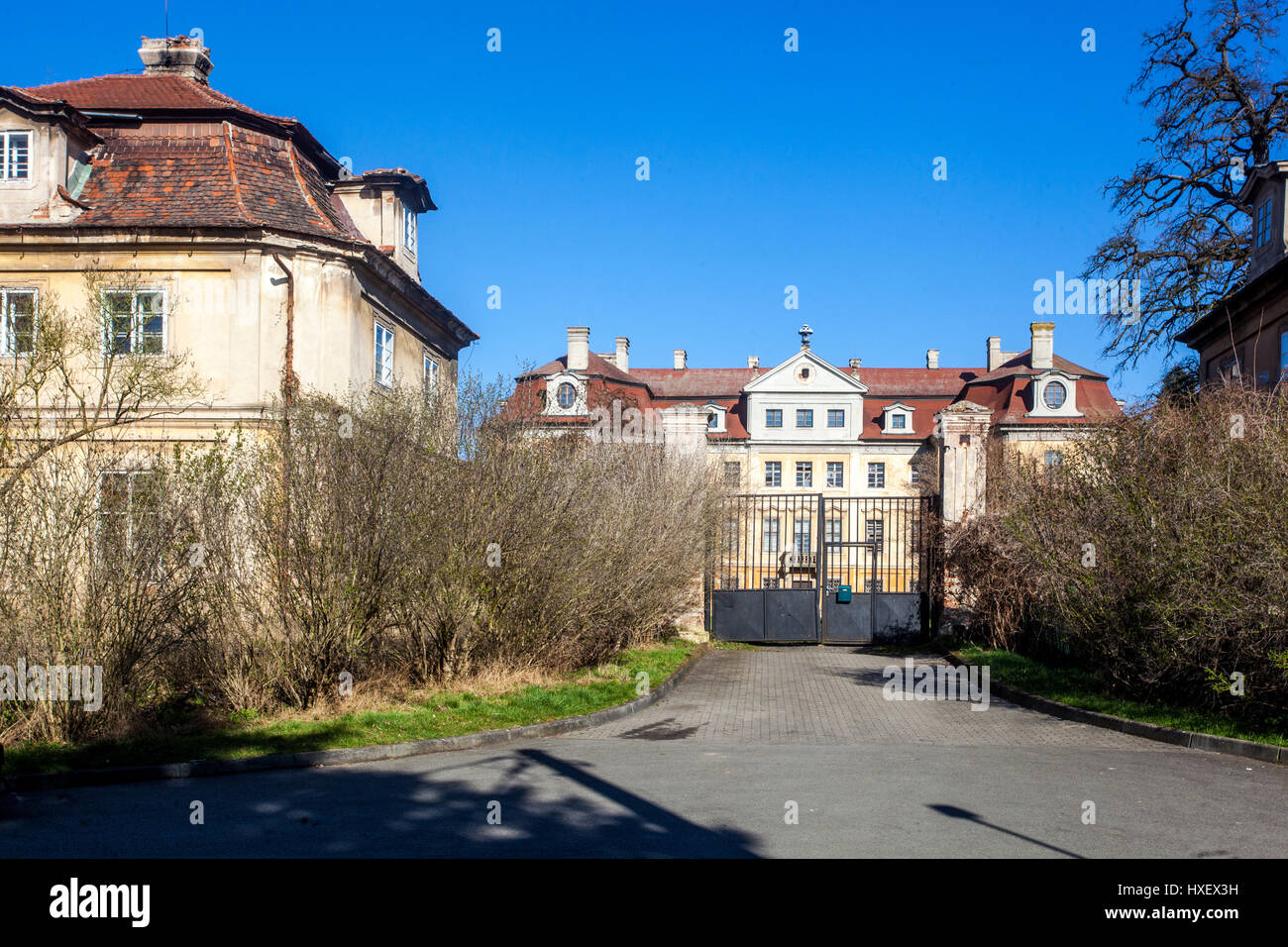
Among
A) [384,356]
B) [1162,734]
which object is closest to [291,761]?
[1162,734]

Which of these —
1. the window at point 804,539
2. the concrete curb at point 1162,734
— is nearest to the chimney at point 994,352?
the window at point 804,539

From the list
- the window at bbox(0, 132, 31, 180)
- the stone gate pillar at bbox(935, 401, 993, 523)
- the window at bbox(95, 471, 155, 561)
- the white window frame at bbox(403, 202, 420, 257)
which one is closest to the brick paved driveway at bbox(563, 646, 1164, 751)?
the window at bbox(95, 471, 155, 561)

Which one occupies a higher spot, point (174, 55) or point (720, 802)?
point (174, 55)

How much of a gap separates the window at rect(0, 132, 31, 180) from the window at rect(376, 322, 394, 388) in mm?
7391

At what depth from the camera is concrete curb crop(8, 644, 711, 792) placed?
9344 millimetres

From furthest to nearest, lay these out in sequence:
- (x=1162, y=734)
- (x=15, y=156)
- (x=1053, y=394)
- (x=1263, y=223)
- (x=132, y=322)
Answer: (x=1053, y=394) < (x=1263, y=223) < (x=15, y=156) < (x=132, y=322) < (x=1162, y=734)

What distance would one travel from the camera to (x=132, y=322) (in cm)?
1421

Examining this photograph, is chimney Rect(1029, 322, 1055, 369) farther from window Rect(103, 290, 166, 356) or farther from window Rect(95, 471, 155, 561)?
window Rect(95, 471, 155, 561)

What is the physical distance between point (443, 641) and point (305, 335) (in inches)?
341

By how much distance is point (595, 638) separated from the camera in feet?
57.3

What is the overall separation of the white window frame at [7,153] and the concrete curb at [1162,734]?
67.7 feet

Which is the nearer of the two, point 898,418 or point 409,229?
point 409,229

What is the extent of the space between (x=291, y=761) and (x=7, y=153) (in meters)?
16.6

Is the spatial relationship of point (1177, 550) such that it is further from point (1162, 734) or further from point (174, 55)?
point (174, 55)
